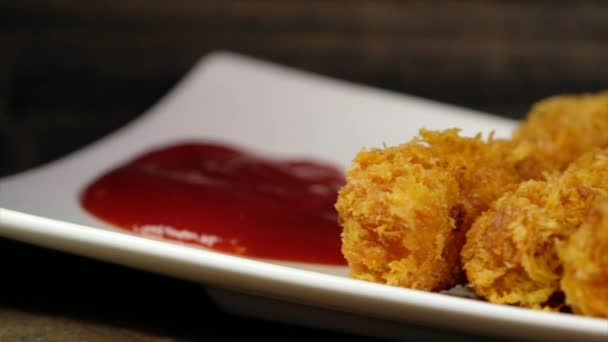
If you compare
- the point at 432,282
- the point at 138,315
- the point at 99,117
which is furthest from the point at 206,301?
the point at 99,117

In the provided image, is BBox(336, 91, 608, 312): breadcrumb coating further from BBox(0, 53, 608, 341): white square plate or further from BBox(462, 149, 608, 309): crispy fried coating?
BBox(0, 53, 608, 341): white square plate

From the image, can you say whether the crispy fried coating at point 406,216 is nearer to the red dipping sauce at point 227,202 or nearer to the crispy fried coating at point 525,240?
the crispy fried coating at point 525,240

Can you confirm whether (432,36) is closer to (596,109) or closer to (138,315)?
(596,109)

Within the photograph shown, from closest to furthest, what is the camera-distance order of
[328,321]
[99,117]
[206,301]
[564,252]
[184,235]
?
[564,252]
[328,321]
[206,301]
[184,235]
[99,117]

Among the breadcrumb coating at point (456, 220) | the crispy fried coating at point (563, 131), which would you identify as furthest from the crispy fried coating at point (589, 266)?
the crispy fried coating at point (563, 131)

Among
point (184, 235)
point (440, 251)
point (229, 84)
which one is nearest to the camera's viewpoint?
point (440, 251)

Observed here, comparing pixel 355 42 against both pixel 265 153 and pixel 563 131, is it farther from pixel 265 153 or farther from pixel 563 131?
pixel 563 131

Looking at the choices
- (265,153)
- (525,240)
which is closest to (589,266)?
(525,240)
